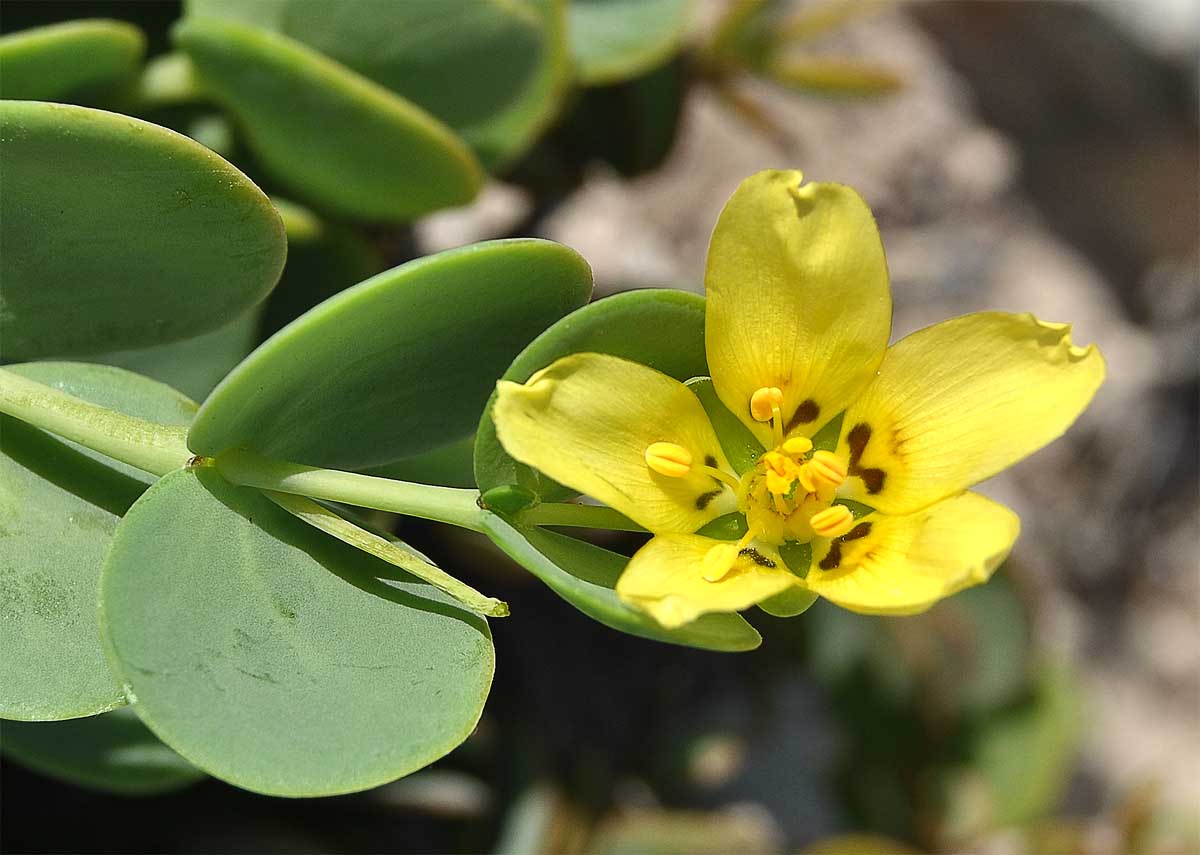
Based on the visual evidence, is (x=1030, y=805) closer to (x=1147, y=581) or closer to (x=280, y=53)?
(x=1147, y=581)

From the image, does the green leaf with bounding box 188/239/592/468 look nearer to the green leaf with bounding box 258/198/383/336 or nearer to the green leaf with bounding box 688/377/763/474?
the green leaf with bounding box 688/377/763/474

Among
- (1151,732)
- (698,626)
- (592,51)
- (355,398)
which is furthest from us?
(1151,732)

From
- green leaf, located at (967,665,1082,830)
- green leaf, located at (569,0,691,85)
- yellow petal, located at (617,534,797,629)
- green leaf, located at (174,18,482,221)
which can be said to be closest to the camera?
yellow petal, located at (617,534,797,629)

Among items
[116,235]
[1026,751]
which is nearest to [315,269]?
[116,235]

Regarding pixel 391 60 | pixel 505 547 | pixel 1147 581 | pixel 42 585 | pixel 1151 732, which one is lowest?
pixel 1151 732

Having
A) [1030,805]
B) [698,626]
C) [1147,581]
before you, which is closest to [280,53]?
[698,626]

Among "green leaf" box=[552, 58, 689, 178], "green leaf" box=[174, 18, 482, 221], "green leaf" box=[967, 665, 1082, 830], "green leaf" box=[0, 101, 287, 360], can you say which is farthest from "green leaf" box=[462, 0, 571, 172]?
"green leaf" box=[967, 665, 1082, 830]

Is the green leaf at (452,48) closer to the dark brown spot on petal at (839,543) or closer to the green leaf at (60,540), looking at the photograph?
the green leaf at (60,540)
